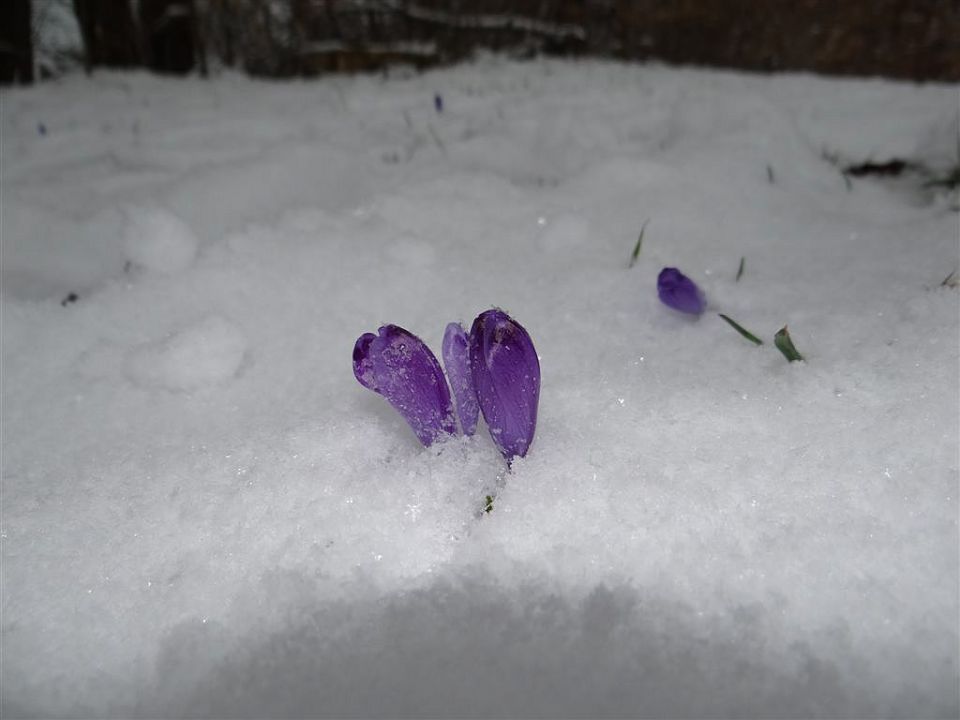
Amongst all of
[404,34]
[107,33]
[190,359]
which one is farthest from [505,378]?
[107,33]

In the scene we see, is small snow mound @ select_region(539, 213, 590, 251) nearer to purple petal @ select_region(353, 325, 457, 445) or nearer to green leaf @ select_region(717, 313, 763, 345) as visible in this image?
green leaf @ select_region(717, 313, 763, 345)

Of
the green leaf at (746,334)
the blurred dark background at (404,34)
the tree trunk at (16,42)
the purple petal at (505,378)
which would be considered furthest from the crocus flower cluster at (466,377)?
the tree trunk at (16,42)

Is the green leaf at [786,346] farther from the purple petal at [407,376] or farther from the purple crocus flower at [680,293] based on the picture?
the purple petal at [407,376]

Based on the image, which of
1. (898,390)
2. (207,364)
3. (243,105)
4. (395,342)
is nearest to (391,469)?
(395,342)

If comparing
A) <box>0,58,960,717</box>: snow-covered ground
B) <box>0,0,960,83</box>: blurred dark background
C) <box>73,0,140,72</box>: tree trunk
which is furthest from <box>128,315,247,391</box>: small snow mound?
<box>73,0,140,72</box>: tree trunk

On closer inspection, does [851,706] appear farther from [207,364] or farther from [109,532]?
[207,364]

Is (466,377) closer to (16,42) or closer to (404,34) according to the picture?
(404,34)
